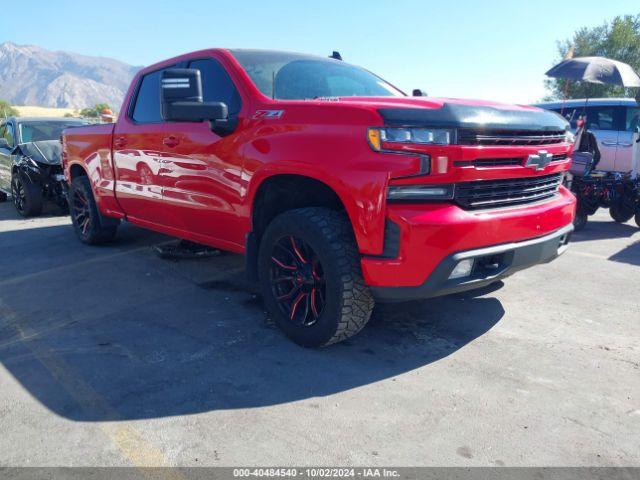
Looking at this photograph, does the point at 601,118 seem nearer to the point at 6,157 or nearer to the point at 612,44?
the point at 6,157

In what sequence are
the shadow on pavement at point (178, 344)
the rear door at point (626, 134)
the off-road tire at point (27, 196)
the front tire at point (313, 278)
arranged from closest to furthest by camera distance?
the shadow on pavement at point (178, 344)
the front tire at point (313, 278)
the off-road tire at point (27, 196)
the rear door at point (626, 134)

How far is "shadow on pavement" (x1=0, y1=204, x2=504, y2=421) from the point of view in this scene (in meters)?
2.78

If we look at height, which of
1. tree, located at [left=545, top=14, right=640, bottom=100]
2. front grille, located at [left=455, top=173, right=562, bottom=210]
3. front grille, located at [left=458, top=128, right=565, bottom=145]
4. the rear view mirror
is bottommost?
front grille, located at [left=455, top=173, right=562, bottom=210]

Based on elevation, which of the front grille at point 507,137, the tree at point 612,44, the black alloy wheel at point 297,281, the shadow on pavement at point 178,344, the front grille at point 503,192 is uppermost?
the tree at point 612,44

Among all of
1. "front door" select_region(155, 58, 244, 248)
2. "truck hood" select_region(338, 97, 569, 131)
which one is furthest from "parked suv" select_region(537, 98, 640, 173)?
"front door" select_region(155, 58, 244, 248)

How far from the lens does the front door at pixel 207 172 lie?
3.67 metres

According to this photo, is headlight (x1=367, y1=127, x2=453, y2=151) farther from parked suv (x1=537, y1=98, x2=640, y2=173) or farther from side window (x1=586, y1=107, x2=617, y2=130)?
side window (x1=586, y1=107, x2=617, y2=130)

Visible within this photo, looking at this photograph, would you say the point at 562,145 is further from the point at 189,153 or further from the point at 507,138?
the point at 189,153

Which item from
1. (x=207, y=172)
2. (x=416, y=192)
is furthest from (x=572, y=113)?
(x=416, y=192)

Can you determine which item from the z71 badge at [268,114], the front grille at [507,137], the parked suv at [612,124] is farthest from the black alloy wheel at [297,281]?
the parked suv at [612,124]

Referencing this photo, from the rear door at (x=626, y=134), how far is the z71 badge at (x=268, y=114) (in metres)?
8.22

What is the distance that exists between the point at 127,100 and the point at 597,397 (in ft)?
15.6

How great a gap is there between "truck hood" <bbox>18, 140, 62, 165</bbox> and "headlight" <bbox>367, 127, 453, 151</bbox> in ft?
23.1

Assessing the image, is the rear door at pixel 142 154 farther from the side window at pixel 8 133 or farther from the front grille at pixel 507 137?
the side window at pixel 8 133
